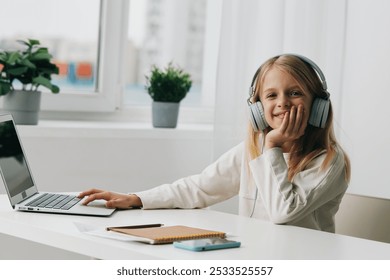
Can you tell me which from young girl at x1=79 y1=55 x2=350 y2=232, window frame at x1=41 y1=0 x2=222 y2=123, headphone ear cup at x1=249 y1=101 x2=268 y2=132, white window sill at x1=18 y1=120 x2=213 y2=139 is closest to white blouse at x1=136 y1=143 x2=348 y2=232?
young girl at x1=79 y1=55 x2=350 y2=232

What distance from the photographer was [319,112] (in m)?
2.04

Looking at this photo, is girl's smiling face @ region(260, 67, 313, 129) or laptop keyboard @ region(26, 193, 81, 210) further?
girl's smiling face @ region(260, 67, 313, 129)

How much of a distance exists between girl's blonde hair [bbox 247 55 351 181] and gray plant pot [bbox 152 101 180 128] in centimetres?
98

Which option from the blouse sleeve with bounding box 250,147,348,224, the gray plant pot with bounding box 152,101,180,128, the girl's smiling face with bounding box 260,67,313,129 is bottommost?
the blouse sleeve with bounding box 250,147,348,224

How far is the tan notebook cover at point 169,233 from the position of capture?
154cm

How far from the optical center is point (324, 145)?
209cm

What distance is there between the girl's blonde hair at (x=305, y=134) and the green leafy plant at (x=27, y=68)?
94cm

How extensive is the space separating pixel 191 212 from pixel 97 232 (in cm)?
49

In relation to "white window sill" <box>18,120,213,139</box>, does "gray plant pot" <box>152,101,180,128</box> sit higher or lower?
higher

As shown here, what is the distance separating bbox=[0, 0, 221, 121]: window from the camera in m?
3.05

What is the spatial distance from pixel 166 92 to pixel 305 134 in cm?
108

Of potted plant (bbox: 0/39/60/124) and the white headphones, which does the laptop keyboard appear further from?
potted plant (bbox: 0/39/60/124)

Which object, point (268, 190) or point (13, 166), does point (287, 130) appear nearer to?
point (268, 190)

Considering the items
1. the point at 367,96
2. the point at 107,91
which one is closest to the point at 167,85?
the point at 107,91
